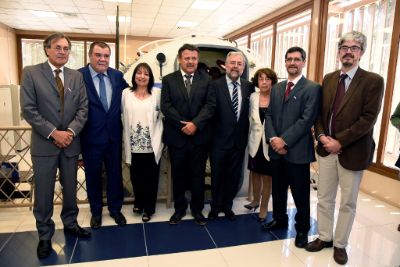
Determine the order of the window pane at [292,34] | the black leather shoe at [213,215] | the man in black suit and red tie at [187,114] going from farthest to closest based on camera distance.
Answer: the window pane at [292,34] → the black leather shoe at [213,215] → the man in black suit and red tie at [187,114]

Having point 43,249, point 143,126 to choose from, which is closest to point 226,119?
point 143,126

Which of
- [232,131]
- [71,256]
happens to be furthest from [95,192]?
[232,131]

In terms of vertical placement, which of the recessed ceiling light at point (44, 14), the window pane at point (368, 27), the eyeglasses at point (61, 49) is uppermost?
the recessed ceiling light at point (44, 14)

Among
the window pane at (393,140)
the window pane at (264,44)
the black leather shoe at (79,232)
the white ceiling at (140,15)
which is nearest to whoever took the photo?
the black leather shoe at (79,232)

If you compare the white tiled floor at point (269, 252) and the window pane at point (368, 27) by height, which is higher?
the window pane at point (368, 27)

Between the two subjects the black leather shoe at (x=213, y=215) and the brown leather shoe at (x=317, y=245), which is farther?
the black leather shoe at (x=213, y=215)

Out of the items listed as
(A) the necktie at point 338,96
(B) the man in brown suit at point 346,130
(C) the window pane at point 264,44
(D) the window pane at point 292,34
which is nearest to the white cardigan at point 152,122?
(B) the man in brown suit at point 346,130

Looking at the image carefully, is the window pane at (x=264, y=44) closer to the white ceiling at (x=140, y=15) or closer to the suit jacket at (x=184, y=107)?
the white ceiling at (x=140, y=15)

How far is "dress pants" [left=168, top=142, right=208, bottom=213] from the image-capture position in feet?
9.08

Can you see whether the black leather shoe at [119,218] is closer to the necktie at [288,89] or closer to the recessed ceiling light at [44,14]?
the necktie at [288,89]

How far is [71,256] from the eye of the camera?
2289 millimetres

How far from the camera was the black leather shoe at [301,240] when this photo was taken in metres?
2.50

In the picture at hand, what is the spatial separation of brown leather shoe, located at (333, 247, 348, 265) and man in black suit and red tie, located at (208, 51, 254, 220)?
1.04 m

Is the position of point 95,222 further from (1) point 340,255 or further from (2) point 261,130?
(1) point 340,255
